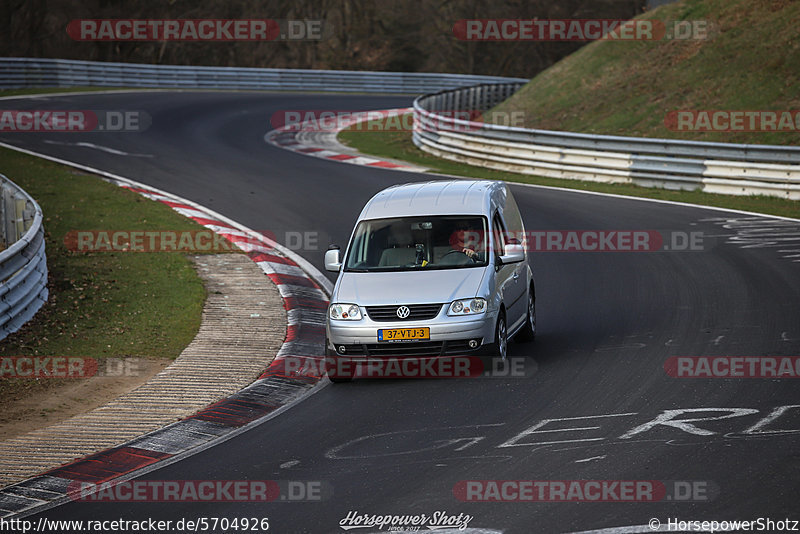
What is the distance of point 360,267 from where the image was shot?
455 inches

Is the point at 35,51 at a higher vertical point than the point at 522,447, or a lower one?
higher

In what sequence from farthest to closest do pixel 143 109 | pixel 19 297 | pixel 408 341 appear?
pixel 143 109 < pixel 19 297 < pixel 408 341

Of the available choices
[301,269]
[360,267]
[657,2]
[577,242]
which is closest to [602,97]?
[657,2]

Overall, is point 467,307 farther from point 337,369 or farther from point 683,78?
point 683,78

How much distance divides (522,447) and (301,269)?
28.8 ft

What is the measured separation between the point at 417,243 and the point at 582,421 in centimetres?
332

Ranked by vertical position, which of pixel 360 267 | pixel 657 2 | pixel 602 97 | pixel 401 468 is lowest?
pixel 401 468

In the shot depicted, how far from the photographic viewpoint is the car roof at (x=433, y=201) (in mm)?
11930

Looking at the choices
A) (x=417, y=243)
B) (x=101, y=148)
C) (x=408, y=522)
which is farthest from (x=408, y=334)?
(x=101, y=148)

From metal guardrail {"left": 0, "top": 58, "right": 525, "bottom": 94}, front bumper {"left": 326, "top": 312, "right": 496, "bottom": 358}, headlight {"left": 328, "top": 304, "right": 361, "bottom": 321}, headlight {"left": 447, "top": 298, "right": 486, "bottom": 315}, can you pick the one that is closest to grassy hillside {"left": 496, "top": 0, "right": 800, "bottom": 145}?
metal guardrail {"left": 0, "top": 58, "right": 525, "bottom": 94}

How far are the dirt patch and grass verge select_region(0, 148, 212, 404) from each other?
0.71 feet

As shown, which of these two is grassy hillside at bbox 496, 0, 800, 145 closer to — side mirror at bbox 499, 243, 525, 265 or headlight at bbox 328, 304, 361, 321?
side mirror at bbox 499, 243, 525, 265

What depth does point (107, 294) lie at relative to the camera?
48.3 ft

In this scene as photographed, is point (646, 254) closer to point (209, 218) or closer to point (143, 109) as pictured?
point (209, 218)
